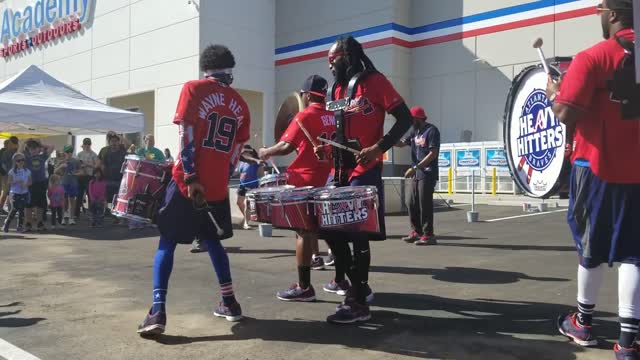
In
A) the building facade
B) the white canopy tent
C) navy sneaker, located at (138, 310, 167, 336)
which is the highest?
the building facade

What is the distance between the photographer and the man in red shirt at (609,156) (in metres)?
3.03

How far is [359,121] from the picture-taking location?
398 centimetres

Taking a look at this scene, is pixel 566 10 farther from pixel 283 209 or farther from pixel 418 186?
pixel 283 209

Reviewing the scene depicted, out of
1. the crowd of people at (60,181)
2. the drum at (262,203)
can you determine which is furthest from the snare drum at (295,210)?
the crowd of people at (60,181)

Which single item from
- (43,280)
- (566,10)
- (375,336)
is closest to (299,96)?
(375,336)

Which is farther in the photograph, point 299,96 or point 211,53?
point 299,96

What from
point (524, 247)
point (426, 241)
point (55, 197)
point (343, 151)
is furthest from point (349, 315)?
point (55, 197)

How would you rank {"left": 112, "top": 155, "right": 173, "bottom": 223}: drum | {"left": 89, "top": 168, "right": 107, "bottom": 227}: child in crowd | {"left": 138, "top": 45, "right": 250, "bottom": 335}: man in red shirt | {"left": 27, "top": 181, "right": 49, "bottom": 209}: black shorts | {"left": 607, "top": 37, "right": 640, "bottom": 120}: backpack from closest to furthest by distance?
Result: {"left": 607, "top": 37, "right": 640, "bottom": 120}: backpack, {"left": 138, "top": 45, "right": 250, "bottom": 335}: man in red shirt, {"left": 112, "top": 155, "right": 173, "bottom": 223}: drum, {"left": 27, "top": 181, "right": 49, "bottom": 209}: black shorts, {"left": 89, "top": 168, "right": 107, "bottom": 227}: child in crowd

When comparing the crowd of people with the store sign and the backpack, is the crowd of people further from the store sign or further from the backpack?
the store sign

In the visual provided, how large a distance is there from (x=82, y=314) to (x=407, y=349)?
8.36 feet

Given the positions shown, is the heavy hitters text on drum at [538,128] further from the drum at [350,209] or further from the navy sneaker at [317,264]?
the navy sneaker at [317,264]

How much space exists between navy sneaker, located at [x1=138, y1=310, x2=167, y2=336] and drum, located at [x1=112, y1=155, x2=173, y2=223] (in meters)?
0.77

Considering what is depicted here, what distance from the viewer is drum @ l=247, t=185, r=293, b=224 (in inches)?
160

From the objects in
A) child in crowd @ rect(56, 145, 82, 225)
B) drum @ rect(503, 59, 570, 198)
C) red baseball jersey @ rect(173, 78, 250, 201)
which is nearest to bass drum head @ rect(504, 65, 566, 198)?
drum @ rect(503, 59, 570, 198)
